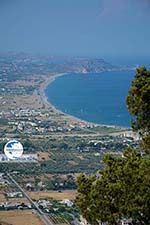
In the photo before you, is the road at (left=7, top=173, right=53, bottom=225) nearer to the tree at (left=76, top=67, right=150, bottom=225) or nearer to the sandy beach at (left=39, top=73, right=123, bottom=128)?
the tree at (left=76, top=67, right=150, bottom=225)

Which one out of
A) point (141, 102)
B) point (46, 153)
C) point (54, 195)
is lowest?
point (54, 195)

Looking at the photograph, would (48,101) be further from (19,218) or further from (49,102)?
(19,218)

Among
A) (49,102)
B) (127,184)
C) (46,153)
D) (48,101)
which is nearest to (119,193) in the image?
(127,184)

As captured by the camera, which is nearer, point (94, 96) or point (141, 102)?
point (141, 102)

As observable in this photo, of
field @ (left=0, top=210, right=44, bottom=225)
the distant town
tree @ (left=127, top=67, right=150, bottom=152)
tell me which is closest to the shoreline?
the distant town

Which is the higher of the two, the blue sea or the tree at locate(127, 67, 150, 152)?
the blue sea

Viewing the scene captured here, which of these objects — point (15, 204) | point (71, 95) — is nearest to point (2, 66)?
point (71, 95)
